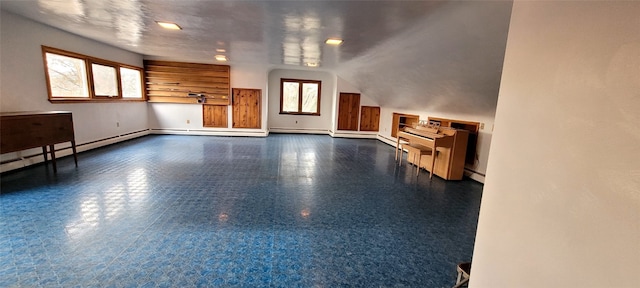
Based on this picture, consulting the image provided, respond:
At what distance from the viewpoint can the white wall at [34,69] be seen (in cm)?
382

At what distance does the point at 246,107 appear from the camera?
8.52 m

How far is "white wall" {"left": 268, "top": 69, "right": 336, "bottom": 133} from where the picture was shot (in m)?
9.09

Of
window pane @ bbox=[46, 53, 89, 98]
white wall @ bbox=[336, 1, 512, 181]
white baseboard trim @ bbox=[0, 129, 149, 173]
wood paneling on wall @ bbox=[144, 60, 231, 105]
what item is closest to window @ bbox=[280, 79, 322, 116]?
wood paneling on wall @ bbox=[144, 60, 231, 105]

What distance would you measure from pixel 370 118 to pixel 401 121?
1.77 meters

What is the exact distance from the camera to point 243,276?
6.21 ft

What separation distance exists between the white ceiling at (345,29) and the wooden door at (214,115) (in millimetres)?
3327

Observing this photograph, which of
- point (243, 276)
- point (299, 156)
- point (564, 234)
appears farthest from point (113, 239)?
point (299, 156)

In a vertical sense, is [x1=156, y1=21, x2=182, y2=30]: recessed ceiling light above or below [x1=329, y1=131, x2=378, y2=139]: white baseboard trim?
above

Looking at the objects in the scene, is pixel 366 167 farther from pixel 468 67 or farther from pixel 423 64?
pixel 468 67

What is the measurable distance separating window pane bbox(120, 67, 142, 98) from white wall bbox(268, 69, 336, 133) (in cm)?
378

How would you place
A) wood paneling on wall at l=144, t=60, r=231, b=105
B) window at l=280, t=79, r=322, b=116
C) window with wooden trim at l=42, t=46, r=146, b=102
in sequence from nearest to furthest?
window with wooden trim at l=42, t=46, r=146, b=102 → wood paneling on wall at l=144, t=60, r=231, b=105 → window at l=280, t=79, r=322, b=116

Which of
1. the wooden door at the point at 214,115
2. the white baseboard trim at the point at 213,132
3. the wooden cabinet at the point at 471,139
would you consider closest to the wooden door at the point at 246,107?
the white baseboard trim at the point at 213,132

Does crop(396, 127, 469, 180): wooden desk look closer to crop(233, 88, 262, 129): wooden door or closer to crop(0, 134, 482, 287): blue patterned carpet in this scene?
crop(0, 134, 482, 287): blue patterned carpet

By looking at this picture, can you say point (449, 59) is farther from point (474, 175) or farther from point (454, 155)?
point (474, 175)
